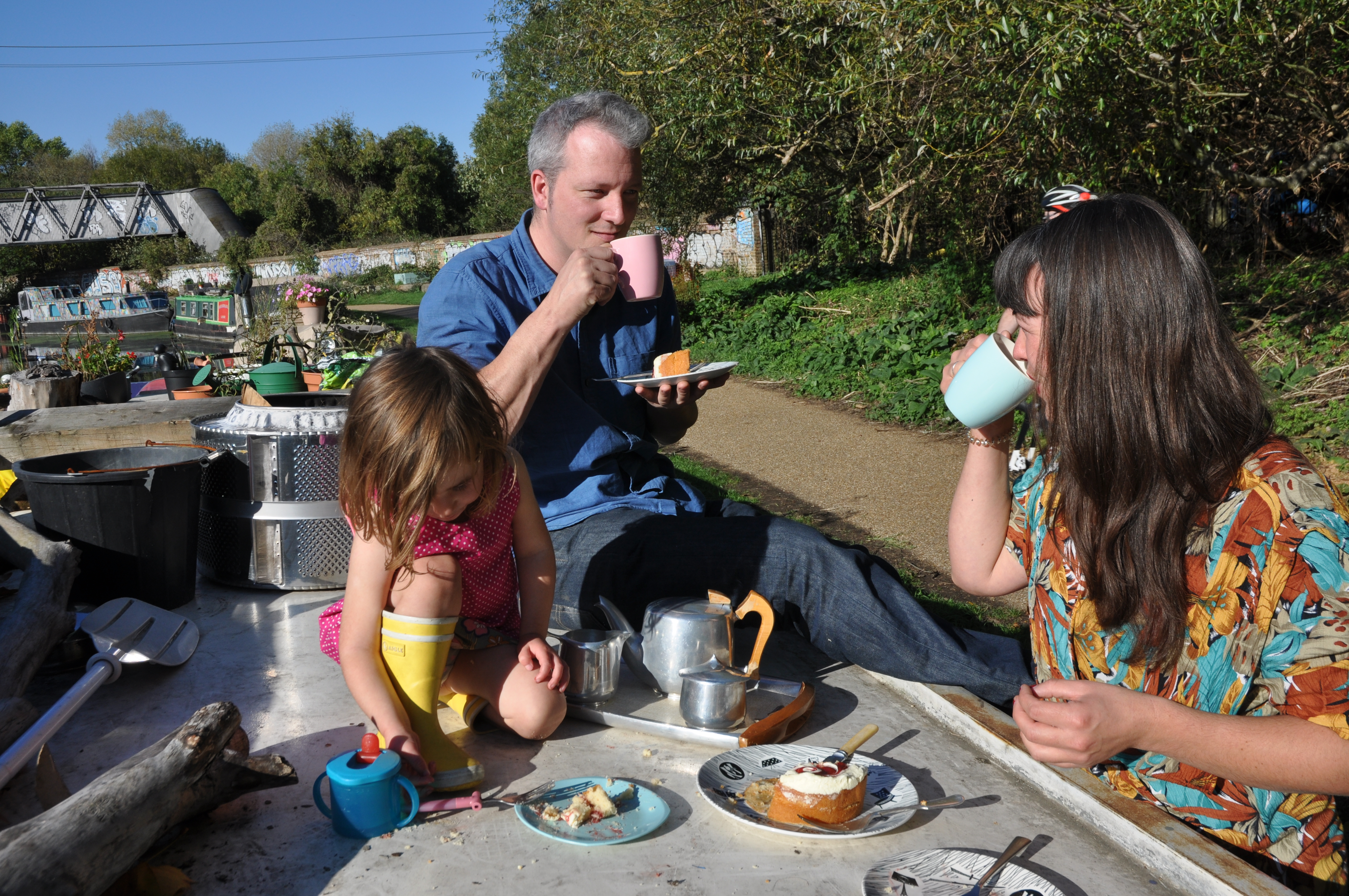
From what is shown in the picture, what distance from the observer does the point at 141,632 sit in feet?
8.60

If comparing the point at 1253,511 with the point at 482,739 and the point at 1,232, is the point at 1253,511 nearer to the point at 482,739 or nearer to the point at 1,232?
the point at 482,739

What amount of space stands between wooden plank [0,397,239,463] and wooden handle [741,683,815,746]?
390 cm

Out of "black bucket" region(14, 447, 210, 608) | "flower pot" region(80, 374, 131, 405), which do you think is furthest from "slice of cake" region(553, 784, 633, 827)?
"flower pot" region(80, 374, 131, 405)

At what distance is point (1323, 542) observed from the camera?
142 centimetres

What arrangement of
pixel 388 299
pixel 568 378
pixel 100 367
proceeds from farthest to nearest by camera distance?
pixel 388 299
pixel 100 367
pixel 568 378

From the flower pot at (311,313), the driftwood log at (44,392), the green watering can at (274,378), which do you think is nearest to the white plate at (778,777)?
the green watering can at (274,378)

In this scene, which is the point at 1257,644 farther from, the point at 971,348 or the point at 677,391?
the point at 677,391

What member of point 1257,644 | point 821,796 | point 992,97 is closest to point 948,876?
point 821,796

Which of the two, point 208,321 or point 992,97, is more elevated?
point 992,97

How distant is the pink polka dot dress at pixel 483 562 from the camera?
2.15 metres

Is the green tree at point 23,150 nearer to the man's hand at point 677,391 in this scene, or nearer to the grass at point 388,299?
the grass at point 388,299

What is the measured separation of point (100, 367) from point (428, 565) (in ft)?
26.6

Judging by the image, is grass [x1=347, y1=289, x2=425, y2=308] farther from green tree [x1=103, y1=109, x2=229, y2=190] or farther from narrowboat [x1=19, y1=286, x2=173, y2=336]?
green tree [x1=103, y1=109, x2=229, y2=190]

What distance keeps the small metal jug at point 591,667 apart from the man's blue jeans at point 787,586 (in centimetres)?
30
